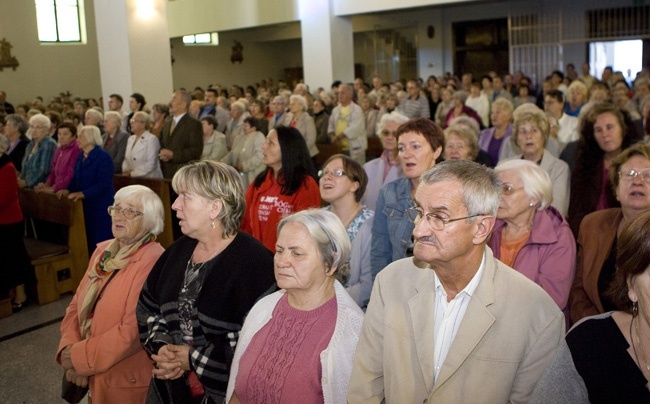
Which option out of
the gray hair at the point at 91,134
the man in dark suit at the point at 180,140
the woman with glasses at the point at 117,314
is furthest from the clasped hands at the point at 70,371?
the man in dark suit at the point at 180,140

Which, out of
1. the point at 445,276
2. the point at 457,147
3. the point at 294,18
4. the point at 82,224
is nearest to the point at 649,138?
the point at 457,147

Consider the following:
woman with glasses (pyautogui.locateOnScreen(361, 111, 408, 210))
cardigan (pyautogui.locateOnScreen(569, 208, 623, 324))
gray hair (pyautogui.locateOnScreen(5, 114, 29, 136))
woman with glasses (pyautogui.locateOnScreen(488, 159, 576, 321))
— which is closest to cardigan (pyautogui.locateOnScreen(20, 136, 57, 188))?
gray hair (pyautogui.locateOnScreen(5, 114, 29, 136))

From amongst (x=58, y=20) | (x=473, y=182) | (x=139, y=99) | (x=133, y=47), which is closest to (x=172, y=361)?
(x=473, y=182)

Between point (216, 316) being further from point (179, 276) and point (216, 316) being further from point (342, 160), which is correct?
point (342, 160)

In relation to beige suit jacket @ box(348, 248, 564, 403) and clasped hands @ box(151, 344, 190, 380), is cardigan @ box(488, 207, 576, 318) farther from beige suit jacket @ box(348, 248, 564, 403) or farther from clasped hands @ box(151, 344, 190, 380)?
clasped hands @ box(151, 344, 190, 380)

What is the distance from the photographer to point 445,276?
2002 mm

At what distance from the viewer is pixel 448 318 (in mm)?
1999

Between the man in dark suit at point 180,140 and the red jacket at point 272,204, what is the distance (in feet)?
10.7

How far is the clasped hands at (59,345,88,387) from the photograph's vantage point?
10.1ft

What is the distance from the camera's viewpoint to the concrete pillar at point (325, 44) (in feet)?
43.8

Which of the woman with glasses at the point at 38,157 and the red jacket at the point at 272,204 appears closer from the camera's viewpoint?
the red jacket at the point at 272,204

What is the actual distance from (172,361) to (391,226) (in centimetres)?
125

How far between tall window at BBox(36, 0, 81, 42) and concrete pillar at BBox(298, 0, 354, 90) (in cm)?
743

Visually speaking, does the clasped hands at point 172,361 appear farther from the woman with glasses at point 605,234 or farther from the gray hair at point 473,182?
the woman with glasses at point 605,234
